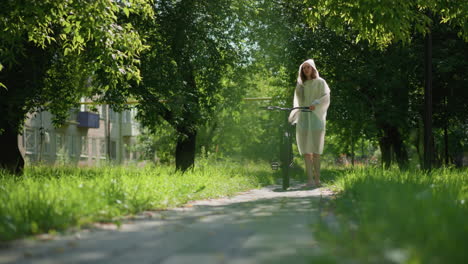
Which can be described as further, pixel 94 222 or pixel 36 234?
pixel 94 222

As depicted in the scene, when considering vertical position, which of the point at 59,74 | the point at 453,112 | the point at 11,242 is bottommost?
the point at 11,242

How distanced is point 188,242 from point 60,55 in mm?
16200

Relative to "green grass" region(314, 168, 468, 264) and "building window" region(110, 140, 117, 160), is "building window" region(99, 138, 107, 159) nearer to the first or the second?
"building window" region(110, 140, 117, 160)

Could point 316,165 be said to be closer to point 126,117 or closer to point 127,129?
point 127,129

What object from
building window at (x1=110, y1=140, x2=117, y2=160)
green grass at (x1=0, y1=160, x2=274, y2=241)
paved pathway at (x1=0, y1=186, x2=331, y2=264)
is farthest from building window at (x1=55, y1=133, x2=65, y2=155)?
paved pathway at (x1=0, y1=186, x2=331, y2=264)

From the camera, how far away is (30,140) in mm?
40812

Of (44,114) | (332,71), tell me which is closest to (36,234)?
(332,71)

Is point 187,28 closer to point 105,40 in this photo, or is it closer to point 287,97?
point 105,40

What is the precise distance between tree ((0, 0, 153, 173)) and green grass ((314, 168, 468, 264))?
6.92 m

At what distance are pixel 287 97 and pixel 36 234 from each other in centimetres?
2474

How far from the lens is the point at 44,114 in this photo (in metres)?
42.8

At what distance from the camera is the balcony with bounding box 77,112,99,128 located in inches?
1897

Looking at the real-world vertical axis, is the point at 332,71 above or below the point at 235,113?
above

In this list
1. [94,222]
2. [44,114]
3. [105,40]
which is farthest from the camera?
[44,114]
